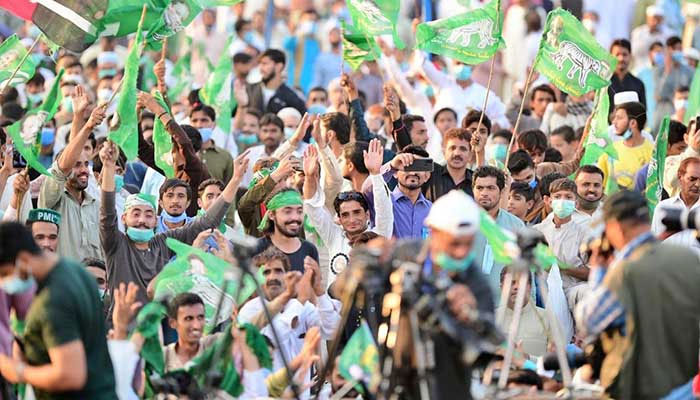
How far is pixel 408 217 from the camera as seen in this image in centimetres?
1623

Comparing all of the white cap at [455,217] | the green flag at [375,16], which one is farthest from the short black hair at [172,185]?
the white cap at [455,217]

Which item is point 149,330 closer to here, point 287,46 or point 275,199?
point 275,199

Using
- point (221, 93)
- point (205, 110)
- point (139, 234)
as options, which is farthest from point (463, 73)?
point (139, 234)

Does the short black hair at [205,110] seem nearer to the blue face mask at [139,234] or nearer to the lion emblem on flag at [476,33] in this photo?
the lion emblem on flag at [476,33]

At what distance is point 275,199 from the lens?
15539mm

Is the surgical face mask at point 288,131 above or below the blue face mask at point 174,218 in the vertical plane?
above

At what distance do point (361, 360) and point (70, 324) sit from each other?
2260mm

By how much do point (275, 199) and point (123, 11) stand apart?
2641mm

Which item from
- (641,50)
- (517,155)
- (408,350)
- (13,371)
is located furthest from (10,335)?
(641,50)

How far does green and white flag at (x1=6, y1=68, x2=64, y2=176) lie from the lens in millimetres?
16422

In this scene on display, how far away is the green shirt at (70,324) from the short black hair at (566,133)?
960cm

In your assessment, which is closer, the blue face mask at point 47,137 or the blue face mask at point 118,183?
the blue face mask at point 118,183

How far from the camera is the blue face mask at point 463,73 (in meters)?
22.0

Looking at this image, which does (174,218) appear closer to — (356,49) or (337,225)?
(337,225)
